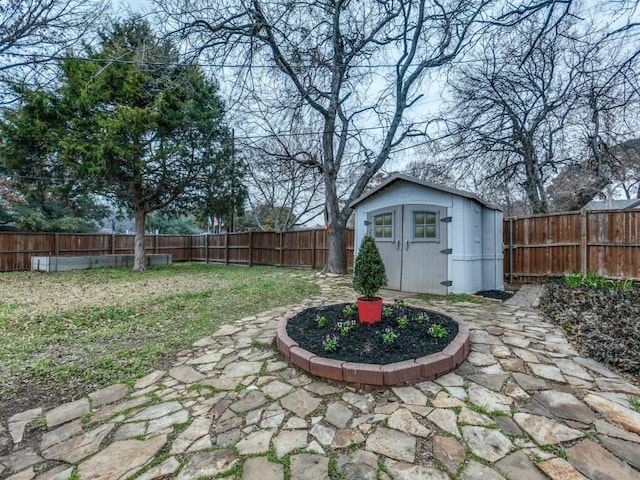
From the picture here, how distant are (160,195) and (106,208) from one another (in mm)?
11000

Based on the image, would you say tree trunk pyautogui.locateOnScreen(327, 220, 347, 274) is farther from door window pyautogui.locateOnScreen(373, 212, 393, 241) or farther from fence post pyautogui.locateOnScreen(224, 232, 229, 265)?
fence post pyautogui.locateOnScreen(224, 232, 229, 265)

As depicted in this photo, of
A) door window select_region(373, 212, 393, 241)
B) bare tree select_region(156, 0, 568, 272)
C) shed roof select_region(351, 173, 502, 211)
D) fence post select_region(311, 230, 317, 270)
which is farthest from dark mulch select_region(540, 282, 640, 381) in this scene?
fence post select_region(311, 230, 317, 270)

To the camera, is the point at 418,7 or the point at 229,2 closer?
the point at 229,2

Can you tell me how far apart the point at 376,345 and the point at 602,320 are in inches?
123

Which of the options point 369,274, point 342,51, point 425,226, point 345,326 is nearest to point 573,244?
point 425,226

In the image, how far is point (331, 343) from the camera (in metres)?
2.76

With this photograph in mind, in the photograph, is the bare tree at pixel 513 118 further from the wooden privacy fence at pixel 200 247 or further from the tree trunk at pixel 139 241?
the tree trunk at pixel 139 241

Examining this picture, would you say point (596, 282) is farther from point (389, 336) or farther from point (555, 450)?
point (555, 450)

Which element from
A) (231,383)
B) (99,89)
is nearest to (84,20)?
(99,89)

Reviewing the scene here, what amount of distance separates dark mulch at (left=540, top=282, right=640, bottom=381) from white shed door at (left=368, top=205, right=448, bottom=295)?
67.2 inches

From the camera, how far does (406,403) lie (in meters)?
2.10

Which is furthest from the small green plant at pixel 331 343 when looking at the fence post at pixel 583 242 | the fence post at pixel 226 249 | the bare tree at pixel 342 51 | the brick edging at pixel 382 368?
the fence post at pixel 226 249

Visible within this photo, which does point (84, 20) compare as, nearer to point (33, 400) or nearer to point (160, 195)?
point (160, 195)

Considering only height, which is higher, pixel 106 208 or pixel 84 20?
pixel 84 20
